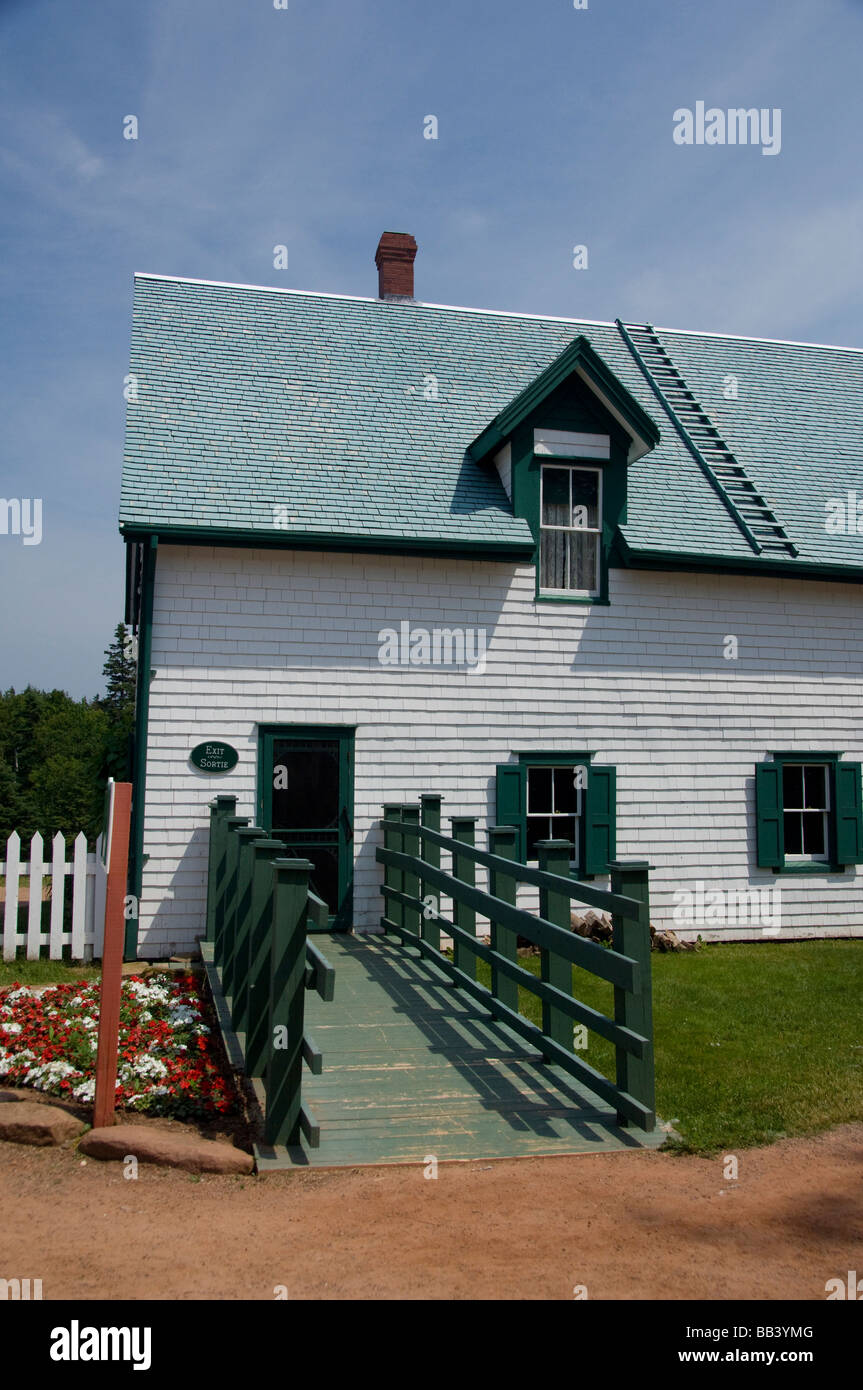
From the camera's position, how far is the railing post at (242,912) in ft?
23.9

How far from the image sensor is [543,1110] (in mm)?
6312

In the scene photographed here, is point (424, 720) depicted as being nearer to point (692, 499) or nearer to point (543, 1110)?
point (692, 499)

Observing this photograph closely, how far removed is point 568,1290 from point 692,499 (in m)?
11.4

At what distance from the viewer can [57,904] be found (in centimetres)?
1125

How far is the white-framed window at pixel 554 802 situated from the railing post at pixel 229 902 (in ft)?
14.5

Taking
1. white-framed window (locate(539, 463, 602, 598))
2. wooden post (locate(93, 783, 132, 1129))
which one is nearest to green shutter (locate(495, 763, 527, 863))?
white-framed window (locate(539, 463, 602, 598))

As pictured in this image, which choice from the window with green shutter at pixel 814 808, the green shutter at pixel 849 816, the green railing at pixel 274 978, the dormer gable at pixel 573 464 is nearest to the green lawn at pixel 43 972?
the green railing at pixel 274 978

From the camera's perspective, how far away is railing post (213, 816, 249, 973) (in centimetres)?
845

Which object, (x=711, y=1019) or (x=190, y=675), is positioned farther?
(x=190, y=675)

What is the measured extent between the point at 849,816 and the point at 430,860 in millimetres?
6451

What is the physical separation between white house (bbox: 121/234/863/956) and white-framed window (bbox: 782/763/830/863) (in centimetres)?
3

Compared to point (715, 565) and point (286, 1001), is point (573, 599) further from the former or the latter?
point (286, 1001)

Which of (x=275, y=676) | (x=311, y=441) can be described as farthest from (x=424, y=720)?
(x=311, y=441)
